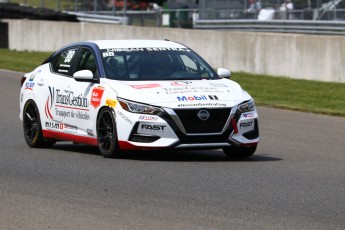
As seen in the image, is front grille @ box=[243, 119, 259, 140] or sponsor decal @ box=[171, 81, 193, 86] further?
sponsor decal @ box=[171, 81, 193, 86]

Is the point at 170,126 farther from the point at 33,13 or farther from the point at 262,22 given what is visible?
the point at 33,13

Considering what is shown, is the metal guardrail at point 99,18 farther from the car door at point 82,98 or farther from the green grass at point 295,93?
the car door at point 82,98

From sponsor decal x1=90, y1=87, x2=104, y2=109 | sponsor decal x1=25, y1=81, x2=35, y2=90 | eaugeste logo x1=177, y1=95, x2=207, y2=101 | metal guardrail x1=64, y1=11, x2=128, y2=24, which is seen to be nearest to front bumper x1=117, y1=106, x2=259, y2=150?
eaugeste logo x1=177, y1=95, x2=207, y2=101

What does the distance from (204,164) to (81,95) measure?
6.20 ft

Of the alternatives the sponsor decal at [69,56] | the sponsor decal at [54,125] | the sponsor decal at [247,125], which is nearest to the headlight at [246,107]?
the sponsor decal at [247,125]

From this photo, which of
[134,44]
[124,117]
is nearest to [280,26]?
[134,44]

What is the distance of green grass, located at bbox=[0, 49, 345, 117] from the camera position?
20294mm

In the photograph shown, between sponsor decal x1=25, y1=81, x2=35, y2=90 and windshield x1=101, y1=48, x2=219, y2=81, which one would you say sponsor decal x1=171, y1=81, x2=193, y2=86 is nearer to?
windshield x1=101, y1=48, x2=219, y2=81

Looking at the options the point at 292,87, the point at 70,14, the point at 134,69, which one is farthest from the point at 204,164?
the point at 70,14

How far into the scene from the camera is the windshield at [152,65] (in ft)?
41.4

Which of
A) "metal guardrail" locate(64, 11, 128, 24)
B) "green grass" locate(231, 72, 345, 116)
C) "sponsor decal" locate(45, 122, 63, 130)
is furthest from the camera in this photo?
"metal guardrail" locate(64, 11, 128, 24)

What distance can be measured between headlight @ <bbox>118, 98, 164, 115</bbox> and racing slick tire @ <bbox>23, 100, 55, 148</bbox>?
7.35 ft

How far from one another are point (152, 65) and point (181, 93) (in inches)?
41.1

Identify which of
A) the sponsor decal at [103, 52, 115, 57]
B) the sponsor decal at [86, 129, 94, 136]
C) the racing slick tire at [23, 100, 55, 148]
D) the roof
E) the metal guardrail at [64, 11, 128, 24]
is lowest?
the metal guardrail at [64, 11, 128, 24]
